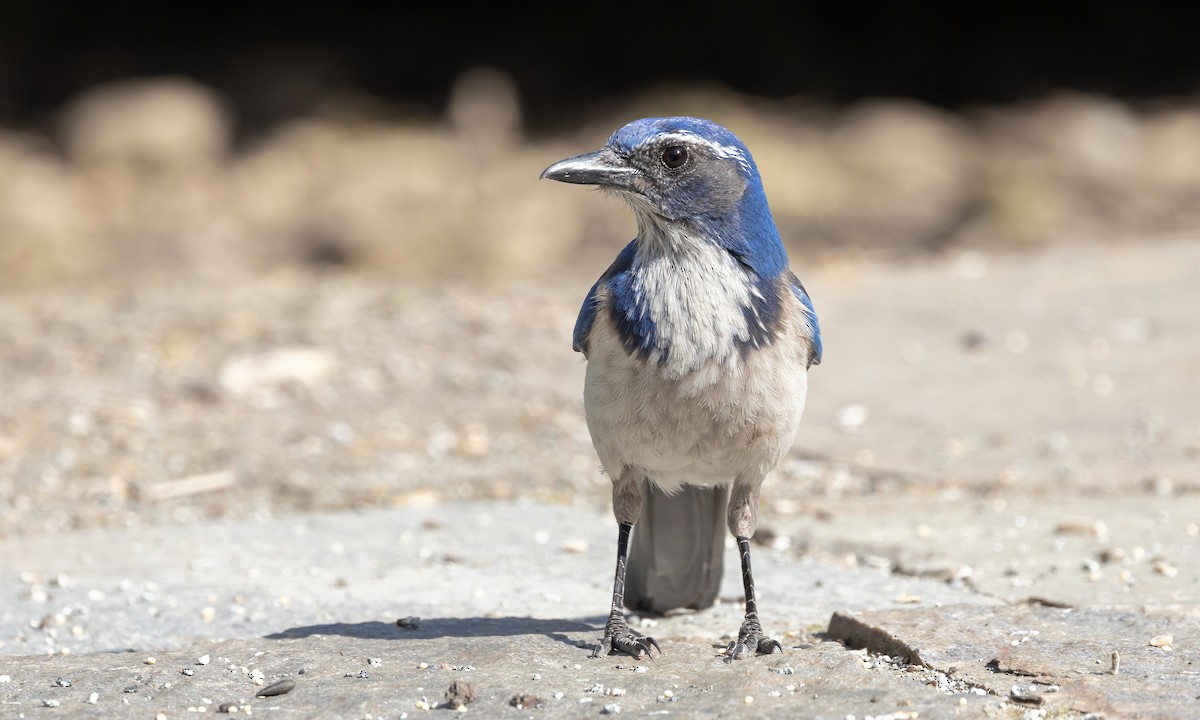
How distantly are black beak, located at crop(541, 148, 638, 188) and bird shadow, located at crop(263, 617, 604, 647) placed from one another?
117 centimetres

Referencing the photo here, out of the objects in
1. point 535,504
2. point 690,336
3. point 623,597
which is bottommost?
point 623,597

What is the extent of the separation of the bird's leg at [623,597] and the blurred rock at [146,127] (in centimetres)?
1024

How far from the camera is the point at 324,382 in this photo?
676 cm

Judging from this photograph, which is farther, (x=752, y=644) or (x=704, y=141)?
(x=704, y=141)

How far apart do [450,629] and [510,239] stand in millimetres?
8369

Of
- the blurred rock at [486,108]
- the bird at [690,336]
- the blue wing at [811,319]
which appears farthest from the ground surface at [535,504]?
the blurred rock at [486,108]

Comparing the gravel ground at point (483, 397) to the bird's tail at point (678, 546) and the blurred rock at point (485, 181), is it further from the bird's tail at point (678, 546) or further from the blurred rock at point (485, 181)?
the blurred rock at point (485, 181)

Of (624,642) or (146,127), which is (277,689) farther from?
(146,127)

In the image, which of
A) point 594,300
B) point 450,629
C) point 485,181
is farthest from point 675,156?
point 485,181

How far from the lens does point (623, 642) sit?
3.69 m

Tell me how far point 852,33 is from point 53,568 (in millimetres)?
11521

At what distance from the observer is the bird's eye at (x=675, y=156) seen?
3.85 metres

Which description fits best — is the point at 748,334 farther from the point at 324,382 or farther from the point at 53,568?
the point at 324,382

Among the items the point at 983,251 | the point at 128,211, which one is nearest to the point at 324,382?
the point at 983,251
